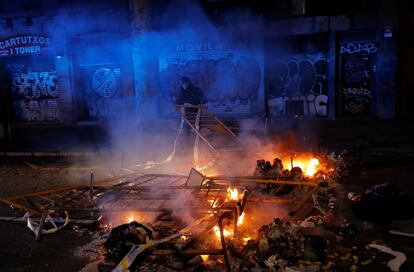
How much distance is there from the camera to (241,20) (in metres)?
13.0

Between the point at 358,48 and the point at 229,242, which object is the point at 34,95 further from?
the point at 229,242

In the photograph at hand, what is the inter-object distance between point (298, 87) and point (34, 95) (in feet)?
37.9

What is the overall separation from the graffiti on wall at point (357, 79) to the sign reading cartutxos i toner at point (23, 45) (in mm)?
11915

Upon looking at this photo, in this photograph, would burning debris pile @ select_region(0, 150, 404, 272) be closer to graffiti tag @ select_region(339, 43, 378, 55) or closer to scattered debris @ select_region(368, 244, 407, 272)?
scattered debris @ select_region(368, 244, 407, 272)

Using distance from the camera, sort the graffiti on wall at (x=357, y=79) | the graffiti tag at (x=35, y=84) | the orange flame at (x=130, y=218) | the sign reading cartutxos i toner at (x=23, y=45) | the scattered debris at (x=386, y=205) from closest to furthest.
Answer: the scattered debris at (x=386, y=205) < the orange flame at (x=130, y=218) < the graffiti on wall at (x=357, y=79) < the sign reading cartutxos i toner at (x=23, y=45) < the graffiti tag at (x=35, y=84)

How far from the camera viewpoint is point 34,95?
656 inches

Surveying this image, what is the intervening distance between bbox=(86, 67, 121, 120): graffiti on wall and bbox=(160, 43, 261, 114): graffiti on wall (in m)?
2.32

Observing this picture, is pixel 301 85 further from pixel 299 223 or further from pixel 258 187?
pixel 299 223

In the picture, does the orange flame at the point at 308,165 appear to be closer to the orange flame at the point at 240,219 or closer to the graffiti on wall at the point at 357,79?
the orange flame at the point at 240,219

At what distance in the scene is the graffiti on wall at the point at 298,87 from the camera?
12891 millimetres

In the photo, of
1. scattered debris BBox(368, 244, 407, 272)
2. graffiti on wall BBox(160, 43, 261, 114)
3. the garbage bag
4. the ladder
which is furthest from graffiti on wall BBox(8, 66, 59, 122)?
scattered debris BBox(368, 244, 407, 272)

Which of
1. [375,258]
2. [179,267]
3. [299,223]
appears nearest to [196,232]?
[179,267]

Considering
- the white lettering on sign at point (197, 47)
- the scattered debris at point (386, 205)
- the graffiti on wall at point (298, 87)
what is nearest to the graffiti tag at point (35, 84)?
the white lettering on sign at point (197, 47)

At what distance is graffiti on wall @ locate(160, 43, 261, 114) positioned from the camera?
533 inches
